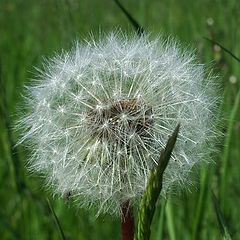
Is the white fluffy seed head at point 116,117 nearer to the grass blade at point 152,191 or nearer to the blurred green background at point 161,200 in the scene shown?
the blurred green background at point 161,200

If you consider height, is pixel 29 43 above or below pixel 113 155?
above

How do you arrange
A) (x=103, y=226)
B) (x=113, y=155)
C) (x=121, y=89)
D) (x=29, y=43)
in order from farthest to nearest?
(x=29, y=43) < (x=103, y=226) < (x=121, y=89) < (x=113, y=155)

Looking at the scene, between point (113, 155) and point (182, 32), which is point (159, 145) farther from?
point (182, 32)

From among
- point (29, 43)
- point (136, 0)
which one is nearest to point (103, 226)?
point (29, 43)

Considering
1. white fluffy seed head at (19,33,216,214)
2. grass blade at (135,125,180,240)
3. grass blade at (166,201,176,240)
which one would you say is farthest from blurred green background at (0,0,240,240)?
grass blade at (135,125,180,240)

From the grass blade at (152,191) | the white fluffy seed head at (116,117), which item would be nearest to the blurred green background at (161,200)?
the white fluffy seed head at (116,117)

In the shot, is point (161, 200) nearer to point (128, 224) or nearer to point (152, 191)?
point (128, 224)
